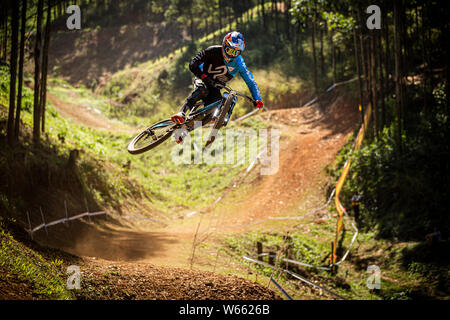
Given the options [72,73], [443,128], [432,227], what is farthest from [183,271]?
[72,73]

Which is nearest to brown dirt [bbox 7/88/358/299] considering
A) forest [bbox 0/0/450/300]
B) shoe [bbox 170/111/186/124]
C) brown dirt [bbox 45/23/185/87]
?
forest [bbox 0/0/450/300]

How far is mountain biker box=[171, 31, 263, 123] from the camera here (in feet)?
24.4

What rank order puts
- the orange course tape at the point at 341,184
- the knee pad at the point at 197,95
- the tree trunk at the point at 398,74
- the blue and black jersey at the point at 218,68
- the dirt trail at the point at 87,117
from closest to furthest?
1. the blue and black jersey at the point at 218,68
2. the knee pad at the point at 197,95
3. the tree trunk at the point at 398,74
4. the orange course tape at the point at 341,184
5. the dirt trail at the point at 87,117

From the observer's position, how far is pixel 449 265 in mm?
10648

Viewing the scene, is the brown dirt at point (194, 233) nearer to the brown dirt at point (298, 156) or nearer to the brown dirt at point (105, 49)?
the brown dirt at point (298, 156)

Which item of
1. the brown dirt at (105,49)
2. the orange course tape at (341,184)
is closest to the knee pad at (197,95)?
the orange course tape at (341,184)

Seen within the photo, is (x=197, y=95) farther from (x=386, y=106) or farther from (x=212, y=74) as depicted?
(x=386, y=106)

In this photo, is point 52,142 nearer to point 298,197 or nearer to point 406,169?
point 298,197

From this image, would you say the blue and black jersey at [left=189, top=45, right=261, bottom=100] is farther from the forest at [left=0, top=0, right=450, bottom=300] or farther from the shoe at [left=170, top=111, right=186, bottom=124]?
the forest at [left=0, top=0, right=450, bottom=300]

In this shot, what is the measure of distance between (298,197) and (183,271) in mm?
11249

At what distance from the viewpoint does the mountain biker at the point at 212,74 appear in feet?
24.4

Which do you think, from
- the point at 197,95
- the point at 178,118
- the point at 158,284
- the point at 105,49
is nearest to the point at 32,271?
the point at 158,284

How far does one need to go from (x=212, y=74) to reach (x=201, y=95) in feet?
1.66

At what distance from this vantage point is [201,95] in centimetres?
783
